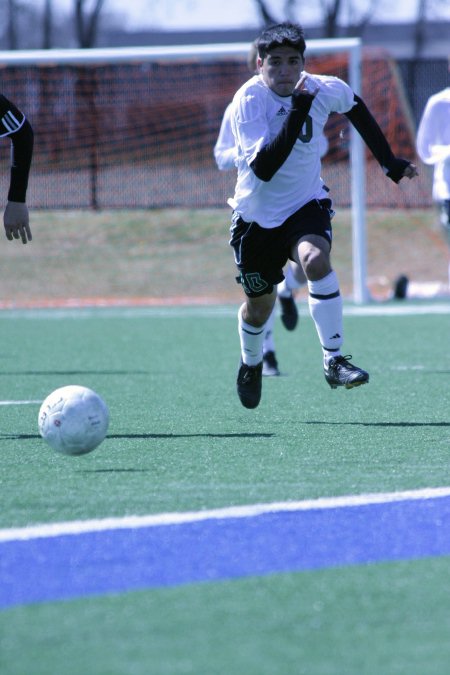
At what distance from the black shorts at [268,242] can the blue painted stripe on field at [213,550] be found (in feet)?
7.56

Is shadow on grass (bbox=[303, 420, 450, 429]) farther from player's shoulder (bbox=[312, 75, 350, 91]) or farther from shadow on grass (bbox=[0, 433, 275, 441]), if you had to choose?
player's shoulder (bbox=[312, 75, 350, 91])

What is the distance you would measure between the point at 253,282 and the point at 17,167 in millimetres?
1274

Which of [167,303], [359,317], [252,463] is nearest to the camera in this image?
[252,463]

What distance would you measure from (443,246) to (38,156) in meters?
6.76

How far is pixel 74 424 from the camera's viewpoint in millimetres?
4645

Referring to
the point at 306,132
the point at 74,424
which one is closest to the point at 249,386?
the point at 306,132

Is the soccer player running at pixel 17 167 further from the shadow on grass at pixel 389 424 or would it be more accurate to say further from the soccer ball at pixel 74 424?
the shadow on grass at pixel 389 424

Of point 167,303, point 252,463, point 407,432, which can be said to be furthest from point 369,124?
point 167,303

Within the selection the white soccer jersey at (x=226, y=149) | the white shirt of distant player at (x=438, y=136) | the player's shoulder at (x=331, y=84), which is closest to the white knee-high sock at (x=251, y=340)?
the player's shoulder at (x=331, y=84)

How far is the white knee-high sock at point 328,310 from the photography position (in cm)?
573

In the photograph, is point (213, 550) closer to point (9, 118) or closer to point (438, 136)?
point (9, 118)

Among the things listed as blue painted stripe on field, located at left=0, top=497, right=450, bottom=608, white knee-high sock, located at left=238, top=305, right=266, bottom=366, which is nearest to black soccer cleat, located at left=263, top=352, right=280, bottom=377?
white knee-high sock, located at left=238, top=305, right=266, bottom=366

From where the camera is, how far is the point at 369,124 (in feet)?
19.9

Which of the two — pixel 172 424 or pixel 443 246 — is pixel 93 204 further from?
pixel 172 424
